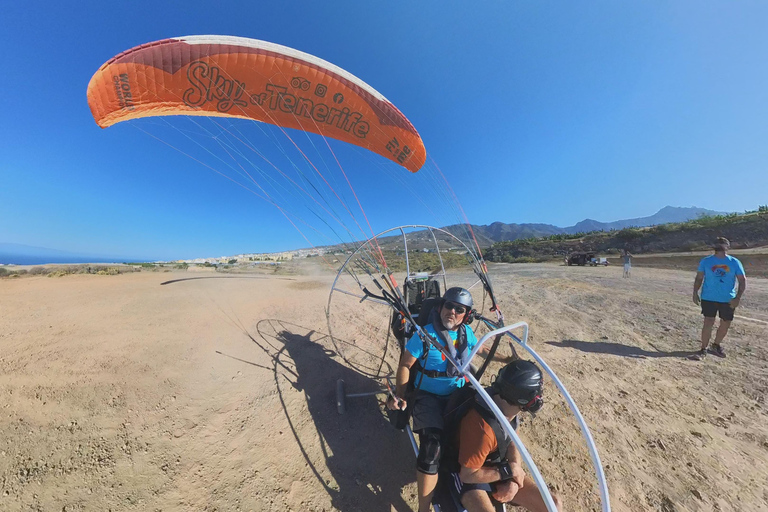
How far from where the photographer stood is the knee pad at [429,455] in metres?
2.45

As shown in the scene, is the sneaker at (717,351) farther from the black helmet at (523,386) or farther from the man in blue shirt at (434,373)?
the black helmet at (523,386)

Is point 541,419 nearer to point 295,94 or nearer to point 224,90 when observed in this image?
point 295,94

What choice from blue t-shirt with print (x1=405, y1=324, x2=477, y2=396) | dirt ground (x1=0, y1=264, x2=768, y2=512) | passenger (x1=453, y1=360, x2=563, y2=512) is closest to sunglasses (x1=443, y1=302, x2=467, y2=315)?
blue t-shirt with print (x1=405, y1=324, x2=477, y2=396)

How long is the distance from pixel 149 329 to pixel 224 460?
4767 millimetres

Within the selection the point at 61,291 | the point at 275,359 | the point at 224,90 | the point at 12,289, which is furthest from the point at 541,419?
the point at 12,289

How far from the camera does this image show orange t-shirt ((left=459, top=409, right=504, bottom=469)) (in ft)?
6.84

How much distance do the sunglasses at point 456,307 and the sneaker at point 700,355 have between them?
5779 mm

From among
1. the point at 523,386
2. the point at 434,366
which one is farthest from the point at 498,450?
the point at 434,366

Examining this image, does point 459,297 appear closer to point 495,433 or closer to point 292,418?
point 495,433

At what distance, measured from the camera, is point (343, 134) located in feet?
25.3

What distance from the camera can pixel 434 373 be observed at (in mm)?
2943

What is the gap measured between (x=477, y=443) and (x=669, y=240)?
39897 mm

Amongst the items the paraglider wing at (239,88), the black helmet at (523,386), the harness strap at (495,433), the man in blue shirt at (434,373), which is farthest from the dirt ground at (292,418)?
the paraglider wing at (239,88)

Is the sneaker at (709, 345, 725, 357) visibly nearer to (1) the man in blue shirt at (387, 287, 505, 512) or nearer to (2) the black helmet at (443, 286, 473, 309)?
(1) the man in blue shirt at (387, 287, 505, 512)
